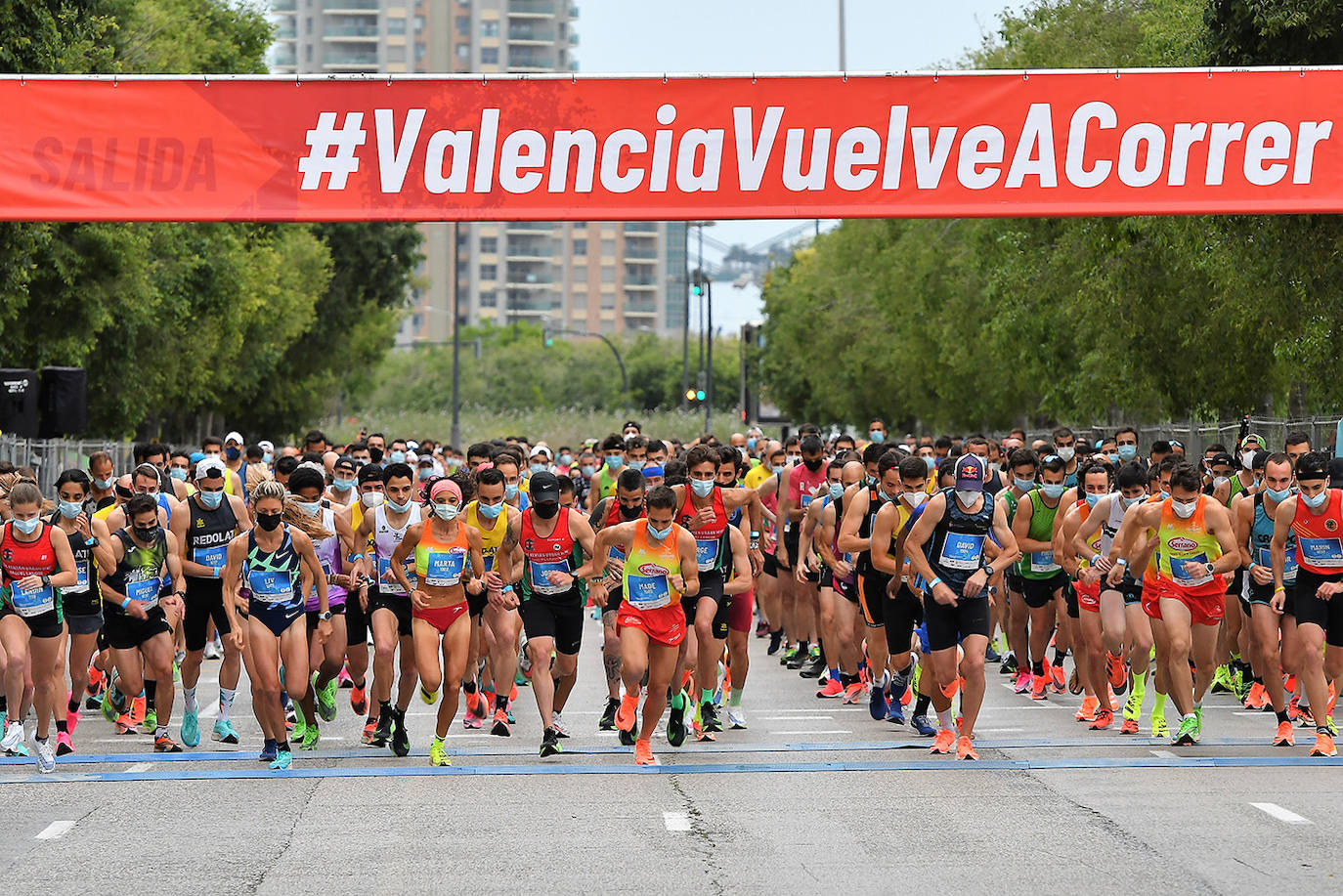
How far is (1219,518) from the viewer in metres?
12.9

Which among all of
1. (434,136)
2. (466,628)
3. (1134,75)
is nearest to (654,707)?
(466,628)

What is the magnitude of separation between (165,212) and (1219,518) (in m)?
7.27

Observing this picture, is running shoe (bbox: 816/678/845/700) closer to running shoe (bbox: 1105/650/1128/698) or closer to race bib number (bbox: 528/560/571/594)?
running shoe (bbox: 1105/650/1128/698)

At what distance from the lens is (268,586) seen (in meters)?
12.3

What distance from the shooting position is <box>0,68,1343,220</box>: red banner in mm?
13805

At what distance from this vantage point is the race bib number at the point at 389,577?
41.9ft

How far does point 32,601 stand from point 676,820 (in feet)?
15.3

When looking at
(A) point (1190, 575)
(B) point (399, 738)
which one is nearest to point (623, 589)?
(B) point (399, 738)

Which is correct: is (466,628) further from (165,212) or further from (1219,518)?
(1219,518)

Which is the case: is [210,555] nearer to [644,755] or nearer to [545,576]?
[545,576]

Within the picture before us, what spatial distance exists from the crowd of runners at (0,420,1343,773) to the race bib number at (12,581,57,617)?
0.02 m

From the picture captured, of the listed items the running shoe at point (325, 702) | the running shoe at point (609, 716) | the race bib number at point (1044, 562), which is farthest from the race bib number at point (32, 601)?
the race bib number at point (1044, 562)

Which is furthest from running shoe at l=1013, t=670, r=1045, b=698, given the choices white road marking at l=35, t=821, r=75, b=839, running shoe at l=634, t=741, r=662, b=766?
white road marking at l=35, t=821, r=75, b=839

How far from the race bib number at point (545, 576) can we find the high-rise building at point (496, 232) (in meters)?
→ 135
